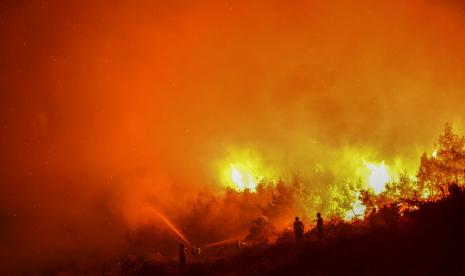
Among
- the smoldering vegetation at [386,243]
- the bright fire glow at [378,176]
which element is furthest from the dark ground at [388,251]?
the bright fire glow at [378,176]

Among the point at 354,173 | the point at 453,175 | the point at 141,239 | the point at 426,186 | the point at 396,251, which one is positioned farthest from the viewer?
the point at 141,239

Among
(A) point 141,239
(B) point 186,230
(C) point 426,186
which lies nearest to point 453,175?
(C) point 426,186

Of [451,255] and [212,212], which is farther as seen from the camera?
[212,212]

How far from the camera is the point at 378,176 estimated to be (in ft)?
226

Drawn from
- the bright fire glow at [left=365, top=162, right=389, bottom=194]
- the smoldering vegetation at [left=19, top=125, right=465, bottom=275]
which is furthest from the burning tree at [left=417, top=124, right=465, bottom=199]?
the bright fire glow at [left=365, top=162, right=389, bottom=194]

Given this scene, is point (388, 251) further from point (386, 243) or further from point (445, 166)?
point (445, 166)

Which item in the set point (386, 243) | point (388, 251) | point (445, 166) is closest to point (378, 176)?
point (445, 166)

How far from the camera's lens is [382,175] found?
224 feet

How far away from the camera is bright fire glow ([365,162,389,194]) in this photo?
66875 mm

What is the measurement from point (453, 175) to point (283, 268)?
35.0 meters

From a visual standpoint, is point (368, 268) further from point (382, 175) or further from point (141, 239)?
point (141, 239)

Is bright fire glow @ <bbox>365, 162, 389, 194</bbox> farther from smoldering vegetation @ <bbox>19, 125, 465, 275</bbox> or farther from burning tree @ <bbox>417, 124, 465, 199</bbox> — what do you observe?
burning tree @ <bbox>417, 124, 465, 199</bbox>

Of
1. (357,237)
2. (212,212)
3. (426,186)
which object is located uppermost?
(212,212)

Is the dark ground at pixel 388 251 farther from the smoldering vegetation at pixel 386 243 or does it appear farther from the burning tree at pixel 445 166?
the burning tree at pixel 445 166
